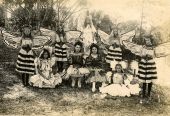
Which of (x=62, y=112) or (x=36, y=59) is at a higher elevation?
(x=36, y=59)

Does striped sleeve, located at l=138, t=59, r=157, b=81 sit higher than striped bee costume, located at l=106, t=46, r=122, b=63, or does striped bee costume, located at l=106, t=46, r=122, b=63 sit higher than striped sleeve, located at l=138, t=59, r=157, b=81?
striped bee costume, located at l=106, t=46, r=122, b=63

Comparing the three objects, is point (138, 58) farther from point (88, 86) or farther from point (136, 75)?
point (88, 86)

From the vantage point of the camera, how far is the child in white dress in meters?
4.83

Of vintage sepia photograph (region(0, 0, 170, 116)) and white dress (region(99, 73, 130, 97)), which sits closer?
vintage sepia photograph (region(0, 0, 170, 116))

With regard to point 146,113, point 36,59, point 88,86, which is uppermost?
point 36,59

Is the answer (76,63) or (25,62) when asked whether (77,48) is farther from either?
(25,62)

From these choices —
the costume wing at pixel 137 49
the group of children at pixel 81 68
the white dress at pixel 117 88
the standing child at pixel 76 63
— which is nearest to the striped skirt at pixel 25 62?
the group of children at pixel 81 68

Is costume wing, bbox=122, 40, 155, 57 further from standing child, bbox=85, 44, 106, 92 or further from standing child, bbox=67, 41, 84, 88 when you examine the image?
standing child, bbox=67, 41, 84, 88

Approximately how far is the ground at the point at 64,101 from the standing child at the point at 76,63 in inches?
6.0

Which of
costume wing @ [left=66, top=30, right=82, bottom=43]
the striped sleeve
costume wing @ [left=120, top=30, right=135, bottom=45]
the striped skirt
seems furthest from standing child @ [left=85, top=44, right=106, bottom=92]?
the striped skirt

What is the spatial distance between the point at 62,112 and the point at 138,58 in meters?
1.16

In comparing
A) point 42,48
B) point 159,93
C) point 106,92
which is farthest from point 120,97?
point 42,48

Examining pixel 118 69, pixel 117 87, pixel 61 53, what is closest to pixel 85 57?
pixel 61 53

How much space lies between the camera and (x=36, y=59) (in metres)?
4.81
